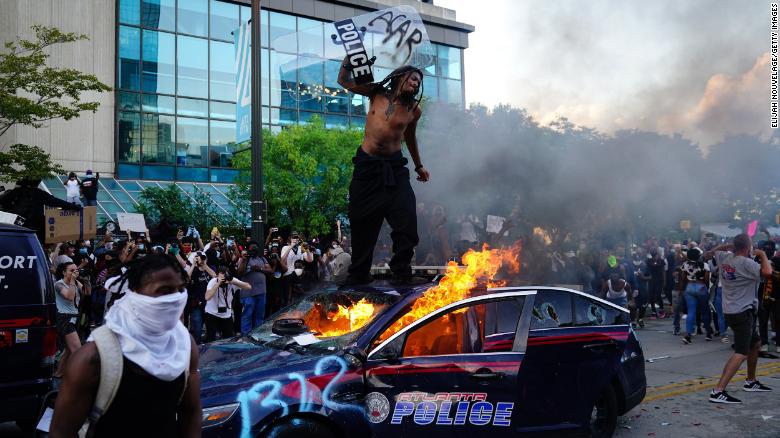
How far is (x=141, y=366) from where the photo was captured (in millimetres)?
2221

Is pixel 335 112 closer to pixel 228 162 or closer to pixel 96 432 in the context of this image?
pixel 228 162

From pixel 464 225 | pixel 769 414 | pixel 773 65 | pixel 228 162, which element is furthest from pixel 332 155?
pixel 769 414

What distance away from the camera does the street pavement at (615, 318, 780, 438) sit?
228 inches

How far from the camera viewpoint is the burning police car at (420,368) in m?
3.88

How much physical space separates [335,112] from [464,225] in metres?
27.4

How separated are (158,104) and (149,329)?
32384mm

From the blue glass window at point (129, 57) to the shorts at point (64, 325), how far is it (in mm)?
26057

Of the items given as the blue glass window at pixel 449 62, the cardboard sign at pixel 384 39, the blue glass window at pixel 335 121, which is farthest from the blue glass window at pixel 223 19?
the cardboard sign at pixel 384 39

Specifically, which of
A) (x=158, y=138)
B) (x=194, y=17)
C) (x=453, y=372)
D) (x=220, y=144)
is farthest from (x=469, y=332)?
(x=194, y=17)

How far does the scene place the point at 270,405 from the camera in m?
3.78

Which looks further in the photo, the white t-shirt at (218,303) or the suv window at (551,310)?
the white t-shirt at (218,303)

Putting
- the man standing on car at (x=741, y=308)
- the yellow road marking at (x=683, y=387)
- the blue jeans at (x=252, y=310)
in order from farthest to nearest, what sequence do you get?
1. the blue jeans at (x=252, y=310)
2. the yellow road marking at (x=683, y=387)
3. the man standing on car at (x=741, y=308)

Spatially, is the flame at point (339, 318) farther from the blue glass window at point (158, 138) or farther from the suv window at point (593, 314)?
the blue glass window at point (158, 138)

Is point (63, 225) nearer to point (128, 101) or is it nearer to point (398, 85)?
point (398, 85)
